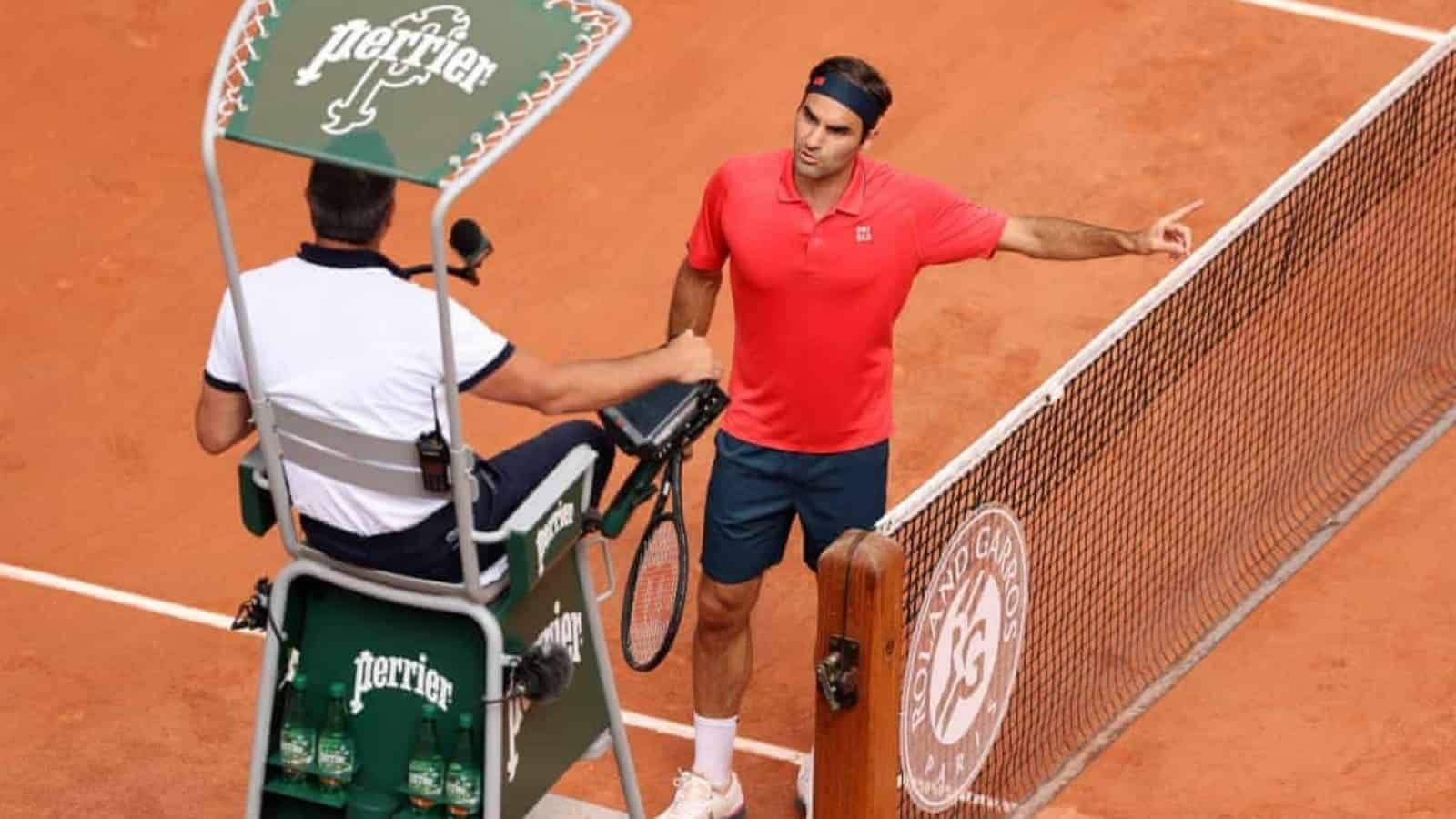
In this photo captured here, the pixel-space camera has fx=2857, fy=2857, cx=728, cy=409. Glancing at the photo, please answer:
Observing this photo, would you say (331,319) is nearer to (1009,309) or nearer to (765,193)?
(765,193)

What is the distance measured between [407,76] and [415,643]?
1.58 metres

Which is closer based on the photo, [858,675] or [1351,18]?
[858,675]

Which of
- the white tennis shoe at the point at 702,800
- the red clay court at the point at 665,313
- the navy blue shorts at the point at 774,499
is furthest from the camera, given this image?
the red clay court at the point at 665,313

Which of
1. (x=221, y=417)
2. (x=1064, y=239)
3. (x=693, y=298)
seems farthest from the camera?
(x=693, y=298)

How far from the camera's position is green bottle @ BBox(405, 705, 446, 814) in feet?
24.1

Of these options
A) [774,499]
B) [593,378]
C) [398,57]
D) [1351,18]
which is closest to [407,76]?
[398,57]

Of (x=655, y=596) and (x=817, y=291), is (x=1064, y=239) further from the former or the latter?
(x=655, y=596)

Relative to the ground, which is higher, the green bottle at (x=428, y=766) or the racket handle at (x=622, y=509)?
the racket handle at (x=622, y=509)

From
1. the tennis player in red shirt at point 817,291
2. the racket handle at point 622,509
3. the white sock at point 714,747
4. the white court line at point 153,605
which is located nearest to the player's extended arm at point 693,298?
the tennis player in red shirt at point 817,291

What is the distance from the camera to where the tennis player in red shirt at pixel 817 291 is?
27.1ft

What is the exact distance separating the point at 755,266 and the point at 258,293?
1820 mm

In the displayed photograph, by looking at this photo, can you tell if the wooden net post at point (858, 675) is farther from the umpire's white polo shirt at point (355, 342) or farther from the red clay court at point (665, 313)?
the red clay court at point (665, 313)

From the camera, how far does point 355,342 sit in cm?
685

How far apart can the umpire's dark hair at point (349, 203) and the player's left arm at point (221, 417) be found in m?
0.51
